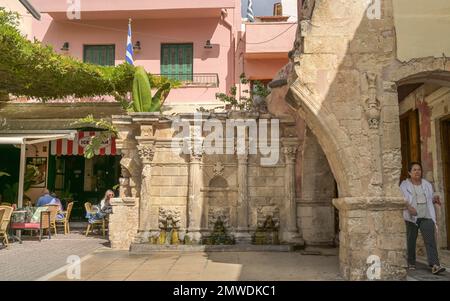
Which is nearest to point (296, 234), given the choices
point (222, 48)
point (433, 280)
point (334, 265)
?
point (334, 265)

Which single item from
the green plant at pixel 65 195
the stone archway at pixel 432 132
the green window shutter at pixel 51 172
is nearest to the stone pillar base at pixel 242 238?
the stone archway at pixel 432 132

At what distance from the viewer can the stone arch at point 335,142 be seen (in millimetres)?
5953

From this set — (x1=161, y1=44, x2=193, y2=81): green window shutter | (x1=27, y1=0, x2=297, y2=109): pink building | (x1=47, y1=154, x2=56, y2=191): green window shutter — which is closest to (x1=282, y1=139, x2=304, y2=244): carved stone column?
(x1=27, y1=0, x2=297, y2=109): pink building

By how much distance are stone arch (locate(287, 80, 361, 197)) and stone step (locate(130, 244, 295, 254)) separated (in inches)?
117

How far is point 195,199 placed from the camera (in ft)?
30.2

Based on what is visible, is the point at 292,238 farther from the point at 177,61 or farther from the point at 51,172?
the point at 51,172

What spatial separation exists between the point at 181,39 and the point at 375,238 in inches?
508

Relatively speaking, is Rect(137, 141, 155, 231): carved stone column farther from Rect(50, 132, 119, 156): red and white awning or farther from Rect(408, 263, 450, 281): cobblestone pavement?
Rect(50, 132, 119, 156): red and white awning

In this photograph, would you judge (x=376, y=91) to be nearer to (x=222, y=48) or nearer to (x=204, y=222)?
(x=204, y=222)

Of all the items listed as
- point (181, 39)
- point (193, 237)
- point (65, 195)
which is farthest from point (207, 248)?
point (181, 39)

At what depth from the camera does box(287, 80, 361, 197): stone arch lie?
5953mm

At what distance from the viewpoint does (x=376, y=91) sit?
6.11 metres

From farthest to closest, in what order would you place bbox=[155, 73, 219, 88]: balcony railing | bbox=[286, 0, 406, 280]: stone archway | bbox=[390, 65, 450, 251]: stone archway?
bbox=[155, 73, 219, 88]: balcony railing, bbox=[390, 65, 450, 251]: stone archway, bbox=[286, 0, 406, 280]: stone archway
